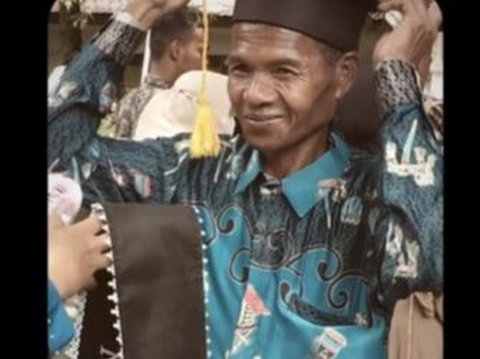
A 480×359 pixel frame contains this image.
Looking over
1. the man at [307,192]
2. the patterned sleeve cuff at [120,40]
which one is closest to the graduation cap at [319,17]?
the man at [307,192]

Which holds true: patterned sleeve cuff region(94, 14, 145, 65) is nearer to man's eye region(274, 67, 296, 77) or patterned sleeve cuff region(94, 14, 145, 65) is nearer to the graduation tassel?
the graduation tassel

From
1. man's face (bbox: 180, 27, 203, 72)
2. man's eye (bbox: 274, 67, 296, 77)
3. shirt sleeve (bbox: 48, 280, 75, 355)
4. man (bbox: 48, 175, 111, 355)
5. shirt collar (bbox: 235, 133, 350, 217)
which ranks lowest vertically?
shirt sleeve (bbox: 48, 280, 75, 355)

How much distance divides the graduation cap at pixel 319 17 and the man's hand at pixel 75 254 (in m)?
0.51

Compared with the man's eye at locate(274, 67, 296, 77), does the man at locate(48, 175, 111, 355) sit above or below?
below

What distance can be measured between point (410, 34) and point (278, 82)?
0.28 m

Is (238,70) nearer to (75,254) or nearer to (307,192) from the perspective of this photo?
(307,192)

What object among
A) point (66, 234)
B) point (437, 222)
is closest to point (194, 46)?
point (66, 234)

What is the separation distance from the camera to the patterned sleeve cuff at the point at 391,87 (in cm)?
191

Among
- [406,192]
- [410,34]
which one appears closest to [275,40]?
[410,34]

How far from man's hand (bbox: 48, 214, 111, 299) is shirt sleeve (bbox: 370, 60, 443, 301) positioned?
1.78ft

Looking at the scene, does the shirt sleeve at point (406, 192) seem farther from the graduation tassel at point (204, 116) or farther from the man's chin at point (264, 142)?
the graduation tassel at point (204, 116)

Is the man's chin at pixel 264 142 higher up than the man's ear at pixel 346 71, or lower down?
lower down

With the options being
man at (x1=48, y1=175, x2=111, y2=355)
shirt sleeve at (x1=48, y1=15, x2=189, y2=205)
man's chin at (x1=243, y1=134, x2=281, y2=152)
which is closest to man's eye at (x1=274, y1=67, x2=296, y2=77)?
man's chin at (x1=243, y1=134, x2=281, y2=152)

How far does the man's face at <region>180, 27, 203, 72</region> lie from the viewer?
6.31 ft
